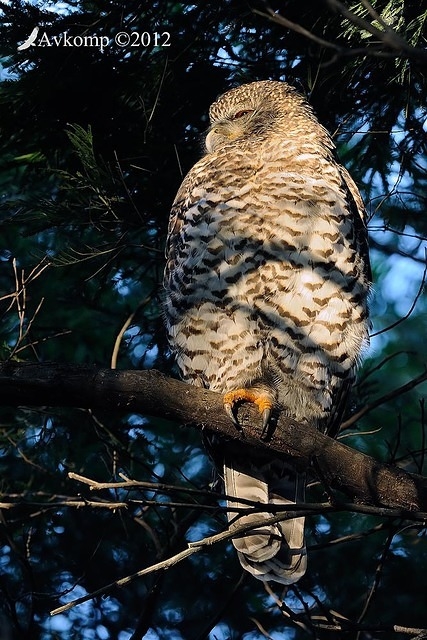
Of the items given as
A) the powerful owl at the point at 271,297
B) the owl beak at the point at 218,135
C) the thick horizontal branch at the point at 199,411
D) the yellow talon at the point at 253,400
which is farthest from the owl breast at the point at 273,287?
the thick horizontal branch at the point at 199,411

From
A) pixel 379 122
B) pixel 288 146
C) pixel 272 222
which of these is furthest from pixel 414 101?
pixel 272 222

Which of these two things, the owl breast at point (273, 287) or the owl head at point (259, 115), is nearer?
the owl breast at point (273, 287)

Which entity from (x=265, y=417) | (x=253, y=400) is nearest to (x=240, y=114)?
(x=253, y=400)

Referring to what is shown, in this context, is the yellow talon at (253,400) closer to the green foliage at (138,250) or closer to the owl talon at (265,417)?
the owl talon at (265,417)

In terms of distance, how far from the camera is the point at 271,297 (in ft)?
14.0

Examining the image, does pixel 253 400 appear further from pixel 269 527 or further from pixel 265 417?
pixel 269 527

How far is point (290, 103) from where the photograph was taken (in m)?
5.13

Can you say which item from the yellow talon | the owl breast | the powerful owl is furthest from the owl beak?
the yellow talon

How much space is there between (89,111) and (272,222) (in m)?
1.21

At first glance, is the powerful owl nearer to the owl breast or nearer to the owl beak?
the owl breast

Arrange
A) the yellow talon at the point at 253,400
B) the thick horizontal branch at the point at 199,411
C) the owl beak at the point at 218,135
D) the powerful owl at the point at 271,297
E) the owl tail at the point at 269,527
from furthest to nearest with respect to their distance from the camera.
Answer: the owl beak at the point at 218,135 → the powerful owl at the point at 271,297 → the owl tail at the point at 269,527 → the yellow talon at the point at 253,400 → the thick horizontal branch at the point at 199,411

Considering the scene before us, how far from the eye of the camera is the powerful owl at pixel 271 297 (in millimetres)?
4273

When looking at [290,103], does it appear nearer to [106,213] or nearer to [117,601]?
[106,213]

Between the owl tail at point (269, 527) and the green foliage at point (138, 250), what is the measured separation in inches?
6.4
